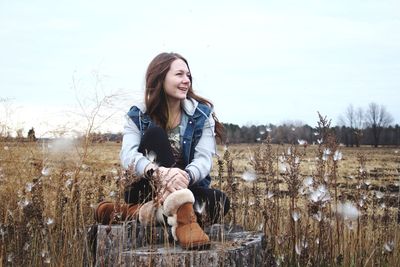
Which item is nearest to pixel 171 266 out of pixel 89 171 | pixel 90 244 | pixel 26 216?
pixel 90 244

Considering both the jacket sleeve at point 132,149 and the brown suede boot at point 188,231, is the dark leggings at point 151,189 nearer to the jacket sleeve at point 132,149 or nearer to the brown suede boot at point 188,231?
the jacket sleeve at point 132,149

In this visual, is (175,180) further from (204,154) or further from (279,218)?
(279,218)

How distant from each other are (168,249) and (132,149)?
44.2 inches

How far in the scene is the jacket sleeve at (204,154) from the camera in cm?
370

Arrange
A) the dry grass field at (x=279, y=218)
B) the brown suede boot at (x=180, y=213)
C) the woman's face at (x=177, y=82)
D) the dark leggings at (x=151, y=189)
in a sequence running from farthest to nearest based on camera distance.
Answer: the woman's face at (x=177, y=82) → the dry grass field at (x=279, y=218) → the dark leggings at (x=151, y=189) → the brown suede boot at (x=180, y=213)

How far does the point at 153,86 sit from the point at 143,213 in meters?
1.27

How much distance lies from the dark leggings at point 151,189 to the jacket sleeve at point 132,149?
0.06m

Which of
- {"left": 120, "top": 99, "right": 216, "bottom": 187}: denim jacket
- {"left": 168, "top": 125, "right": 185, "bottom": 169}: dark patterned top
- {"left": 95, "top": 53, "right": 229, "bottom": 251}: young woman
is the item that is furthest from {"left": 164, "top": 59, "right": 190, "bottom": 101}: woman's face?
{"left": 168, "top": 125, "right": 185, "bottom": 169}: dark patterned top

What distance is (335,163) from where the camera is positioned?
353 centimetres

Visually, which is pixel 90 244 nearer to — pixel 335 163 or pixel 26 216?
pixel 26 216

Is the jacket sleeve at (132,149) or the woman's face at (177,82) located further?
the woman's face at (177,82)

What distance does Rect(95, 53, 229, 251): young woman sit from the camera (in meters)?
3.47

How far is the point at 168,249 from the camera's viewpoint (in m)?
2.89

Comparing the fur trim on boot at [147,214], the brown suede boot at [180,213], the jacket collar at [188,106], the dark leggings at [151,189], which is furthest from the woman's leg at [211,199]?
the jacket collar at [188,106]
